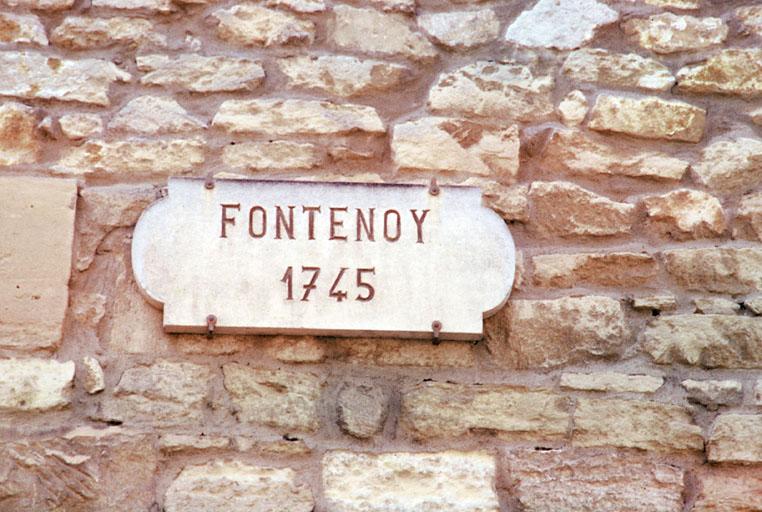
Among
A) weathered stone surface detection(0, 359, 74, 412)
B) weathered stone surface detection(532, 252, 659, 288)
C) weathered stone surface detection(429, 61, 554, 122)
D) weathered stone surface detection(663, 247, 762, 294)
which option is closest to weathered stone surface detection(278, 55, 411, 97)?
weathered stone surface detection(429, 61, 554, 122)

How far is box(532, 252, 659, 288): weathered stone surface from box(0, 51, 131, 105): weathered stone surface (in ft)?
3.96

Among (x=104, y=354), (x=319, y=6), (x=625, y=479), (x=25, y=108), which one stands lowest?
(x=625, y=479)

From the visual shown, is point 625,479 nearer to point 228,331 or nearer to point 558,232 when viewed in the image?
point 558,232

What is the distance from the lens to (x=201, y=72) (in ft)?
11.0

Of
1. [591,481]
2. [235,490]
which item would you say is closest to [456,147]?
[591,481]

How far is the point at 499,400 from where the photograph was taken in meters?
3.07

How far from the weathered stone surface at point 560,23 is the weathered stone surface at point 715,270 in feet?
2.21

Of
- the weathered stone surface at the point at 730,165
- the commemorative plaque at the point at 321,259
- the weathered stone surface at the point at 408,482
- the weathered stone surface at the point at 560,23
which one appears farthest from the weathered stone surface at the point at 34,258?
the weathered stone surface at the point at 730,165

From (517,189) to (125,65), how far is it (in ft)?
3.58

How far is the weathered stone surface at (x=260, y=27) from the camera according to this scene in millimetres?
3418

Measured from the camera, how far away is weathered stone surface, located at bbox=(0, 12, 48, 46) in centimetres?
338

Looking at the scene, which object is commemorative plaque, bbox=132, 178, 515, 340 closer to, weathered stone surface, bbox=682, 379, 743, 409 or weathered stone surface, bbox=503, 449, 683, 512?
weathered stone surface, bbox=503, 449, 683, 512

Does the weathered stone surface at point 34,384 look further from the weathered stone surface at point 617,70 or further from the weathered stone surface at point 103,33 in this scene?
the weathered stone surface at point 617,70

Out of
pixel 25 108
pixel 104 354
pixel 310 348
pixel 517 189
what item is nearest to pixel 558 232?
pixel 517 189
